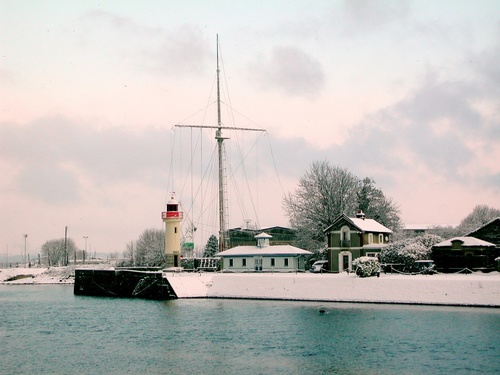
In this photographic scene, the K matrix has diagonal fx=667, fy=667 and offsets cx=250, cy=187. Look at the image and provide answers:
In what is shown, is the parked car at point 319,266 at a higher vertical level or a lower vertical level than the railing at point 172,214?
lower

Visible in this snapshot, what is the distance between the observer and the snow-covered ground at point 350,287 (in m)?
50.6

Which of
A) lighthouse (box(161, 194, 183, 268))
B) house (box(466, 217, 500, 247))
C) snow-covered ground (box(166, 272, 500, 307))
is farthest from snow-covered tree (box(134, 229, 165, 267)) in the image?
house (box(466, 217, 500, 247))

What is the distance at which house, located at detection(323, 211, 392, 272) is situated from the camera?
229 ft

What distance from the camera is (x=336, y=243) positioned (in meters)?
70.9

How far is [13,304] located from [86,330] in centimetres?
2366

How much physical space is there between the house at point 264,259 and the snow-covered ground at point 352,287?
269 inches

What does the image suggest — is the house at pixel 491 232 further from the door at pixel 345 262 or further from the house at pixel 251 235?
the house at pixel 251 235

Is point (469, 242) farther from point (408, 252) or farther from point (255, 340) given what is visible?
point (255, 340)

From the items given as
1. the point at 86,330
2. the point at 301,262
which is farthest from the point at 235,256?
the point at 86,330

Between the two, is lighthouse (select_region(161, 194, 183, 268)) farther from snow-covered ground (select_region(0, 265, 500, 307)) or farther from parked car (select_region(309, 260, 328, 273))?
parked car (select_region(309, 260, 328, 273))

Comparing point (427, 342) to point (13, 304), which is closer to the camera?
point (427, 342)

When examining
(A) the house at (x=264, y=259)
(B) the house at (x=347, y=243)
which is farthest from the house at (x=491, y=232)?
(A) the house at (x=264, y=259)

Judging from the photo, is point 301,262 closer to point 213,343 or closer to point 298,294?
point 298,294

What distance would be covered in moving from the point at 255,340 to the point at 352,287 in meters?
20.9
